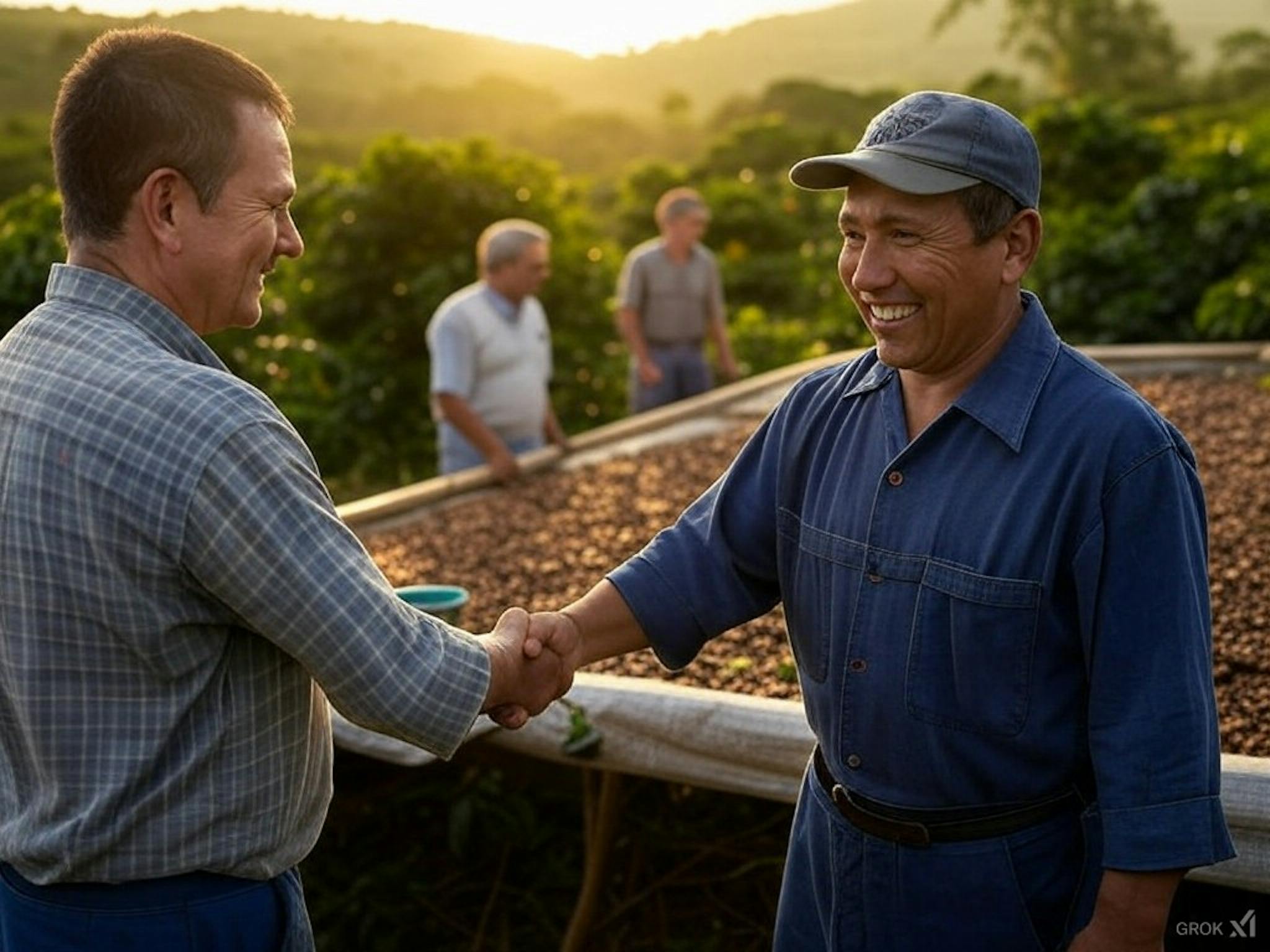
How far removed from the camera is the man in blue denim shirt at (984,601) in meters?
1.74

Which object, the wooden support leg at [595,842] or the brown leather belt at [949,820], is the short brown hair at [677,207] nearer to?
the wooden support leg at [595,842]

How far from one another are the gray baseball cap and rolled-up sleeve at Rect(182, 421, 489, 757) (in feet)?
2.61

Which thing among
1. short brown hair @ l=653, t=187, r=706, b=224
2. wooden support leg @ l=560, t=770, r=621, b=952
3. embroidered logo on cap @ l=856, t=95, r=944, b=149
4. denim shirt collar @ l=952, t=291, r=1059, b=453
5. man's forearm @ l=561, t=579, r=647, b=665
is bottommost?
wooden support leg @ l=560, t=770, r=621, b=952

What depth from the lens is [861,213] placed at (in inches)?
77.0

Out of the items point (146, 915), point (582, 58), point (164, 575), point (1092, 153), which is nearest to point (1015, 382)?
point (164, 575)

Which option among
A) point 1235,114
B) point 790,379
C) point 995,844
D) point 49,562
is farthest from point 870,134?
point 1235,114

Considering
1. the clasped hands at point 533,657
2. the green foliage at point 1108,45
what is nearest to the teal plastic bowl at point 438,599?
the clasped hands at point 533,657

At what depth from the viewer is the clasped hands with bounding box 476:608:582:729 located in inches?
89.0

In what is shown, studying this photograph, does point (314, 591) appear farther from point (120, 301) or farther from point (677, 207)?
point (677, 207)

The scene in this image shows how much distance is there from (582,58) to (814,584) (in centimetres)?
7985

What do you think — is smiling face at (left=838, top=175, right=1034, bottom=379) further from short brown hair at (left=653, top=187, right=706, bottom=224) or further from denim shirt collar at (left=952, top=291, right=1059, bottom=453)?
short brown hair at (left=653, top=187, right=706, bottom=224)

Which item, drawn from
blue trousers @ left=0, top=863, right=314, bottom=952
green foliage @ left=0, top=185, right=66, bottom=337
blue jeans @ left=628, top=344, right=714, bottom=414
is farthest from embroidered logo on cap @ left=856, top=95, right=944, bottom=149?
green foliage @ left=0, top=185, right=66, bottom=337

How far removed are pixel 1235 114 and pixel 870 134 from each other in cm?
2135

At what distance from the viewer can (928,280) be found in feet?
6.25
